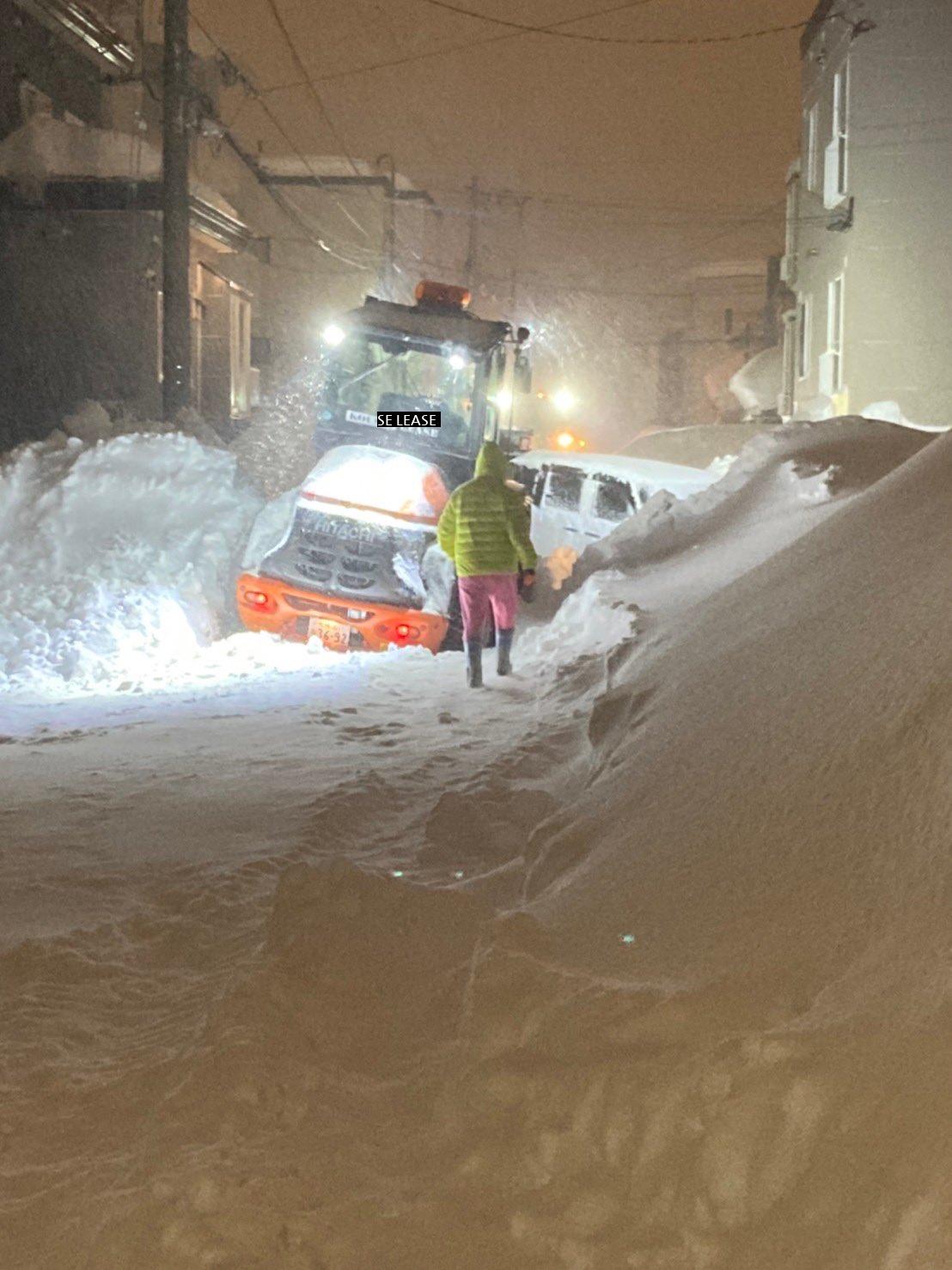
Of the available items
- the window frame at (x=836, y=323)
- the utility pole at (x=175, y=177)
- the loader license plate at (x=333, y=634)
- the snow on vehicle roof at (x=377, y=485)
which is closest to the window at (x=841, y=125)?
the window frame at (x=836, y=323)

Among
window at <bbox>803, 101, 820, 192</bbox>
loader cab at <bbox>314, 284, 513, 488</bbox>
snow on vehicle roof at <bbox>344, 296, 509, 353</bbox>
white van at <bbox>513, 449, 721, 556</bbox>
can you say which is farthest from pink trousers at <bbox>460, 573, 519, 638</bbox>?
window at <bbox>803, 101, 820, 192</bbox>

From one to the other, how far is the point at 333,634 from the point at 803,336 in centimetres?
2033

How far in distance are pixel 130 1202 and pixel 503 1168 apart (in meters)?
0.83

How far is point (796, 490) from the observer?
11055 millimetres

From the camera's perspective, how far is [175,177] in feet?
53.7

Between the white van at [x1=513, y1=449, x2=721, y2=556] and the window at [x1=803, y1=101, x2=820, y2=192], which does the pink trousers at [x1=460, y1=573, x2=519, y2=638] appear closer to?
the white van at [x1=513, y1=449, x2=721, y2=556]

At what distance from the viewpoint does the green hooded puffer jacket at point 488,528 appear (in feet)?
30.6

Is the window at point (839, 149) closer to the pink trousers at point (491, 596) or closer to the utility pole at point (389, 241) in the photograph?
the utility pole at point (389, 241)

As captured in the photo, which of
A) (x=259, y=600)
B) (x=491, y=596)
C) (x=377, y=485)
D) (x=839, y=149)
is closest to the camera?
(x=491, y=596)

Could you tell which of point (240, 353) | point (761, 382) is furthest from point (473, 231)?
point (240, 353)

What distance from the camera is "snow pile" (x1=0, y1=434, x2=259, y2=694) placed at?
10.5 metres

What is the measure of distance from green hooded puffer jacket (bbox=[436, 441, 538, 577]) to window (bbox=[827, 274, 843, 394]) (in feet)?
54.4

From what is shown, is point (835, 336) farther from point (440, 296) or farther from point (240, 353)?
point (240, 353)

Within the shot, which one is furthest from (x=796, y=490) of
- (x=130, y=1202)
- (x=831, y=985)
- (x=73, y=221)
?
(x=73, y=221)
